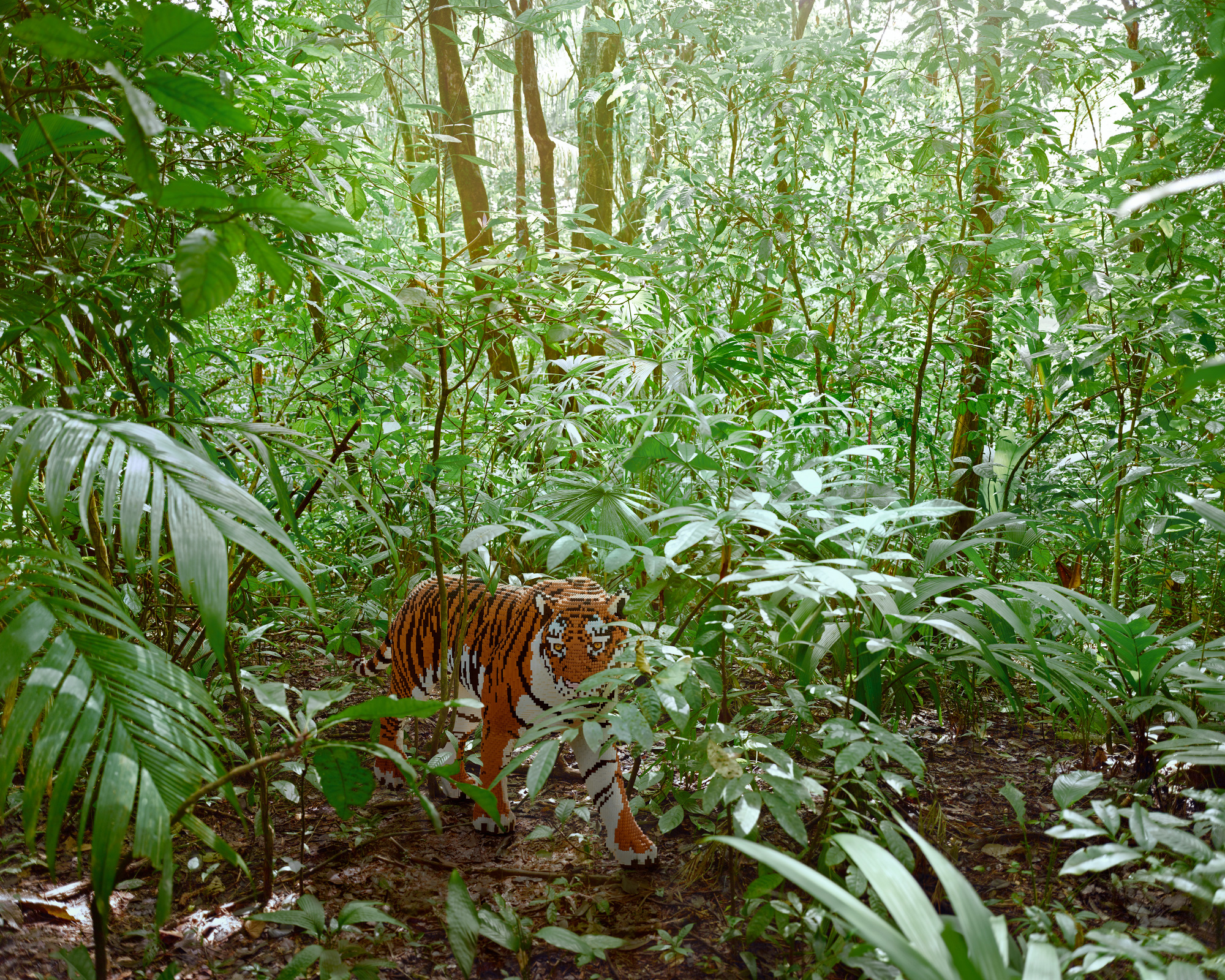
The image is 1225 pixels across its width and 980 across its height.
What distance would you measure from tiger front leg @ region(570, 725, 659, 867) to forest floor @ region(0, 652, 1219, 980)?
4 cm

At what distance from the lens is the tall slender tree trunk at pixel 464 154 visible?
1.75m

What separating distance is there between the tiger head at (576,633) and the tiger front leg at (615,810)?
0.12 m

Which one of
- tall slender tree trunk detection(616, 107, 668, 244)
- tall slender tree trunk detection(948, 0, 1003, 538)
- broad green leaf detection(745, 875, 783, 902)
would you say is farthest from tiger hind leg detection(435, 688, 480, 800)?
tall slender tree trunk detection(616, 107, 668, 244)

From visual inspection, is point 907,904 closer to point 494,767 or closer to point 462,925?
point 462,925

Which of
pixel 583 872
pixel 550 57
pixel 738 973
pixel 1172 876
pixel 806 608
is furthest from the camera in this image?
pixel 550 57

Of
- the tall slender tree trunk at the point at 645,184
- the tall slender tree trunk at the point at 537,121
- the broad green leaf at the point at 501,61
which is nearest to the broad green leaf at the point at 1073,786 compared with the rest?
the broad green leaf at the point at 501,61

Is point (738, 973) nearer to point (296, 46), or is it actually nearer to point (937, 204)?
point (296, 46)

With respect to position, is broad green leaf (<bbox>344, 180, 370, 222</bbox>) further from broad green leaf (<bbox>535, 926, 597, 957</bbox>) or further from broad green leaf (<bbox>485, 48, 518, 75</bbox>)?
broad green leaf (<bbox>535, 926, 597, 957</bbox>)

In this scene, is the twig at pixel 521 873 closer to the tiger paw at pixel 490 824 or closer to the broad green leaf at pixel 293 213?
the tiger paw at pixel 490 824

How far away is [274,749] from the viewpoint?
1576 mm

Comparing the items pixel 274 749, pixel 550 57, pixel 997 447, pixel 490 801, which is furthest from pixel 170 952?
pixel 550 57

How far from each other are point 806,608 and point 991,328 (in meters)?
1.48

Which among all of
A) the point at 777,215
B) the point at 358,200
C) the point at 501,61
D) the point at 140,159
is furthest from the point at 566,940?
the point at 777,215

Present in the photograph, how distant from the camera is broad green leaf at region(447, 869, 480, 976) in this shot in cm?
106
